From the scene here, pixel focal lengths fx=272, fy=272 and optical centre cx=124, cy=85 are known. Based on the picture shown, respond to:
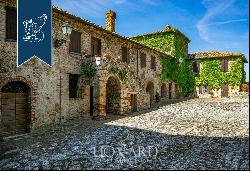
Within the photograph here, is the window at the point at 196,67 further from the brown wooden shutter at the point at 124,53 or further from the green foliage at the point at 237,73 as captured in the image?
the brown wooden shutter at the point at 124,53

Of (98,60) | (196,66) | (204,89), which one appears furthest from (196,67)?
(98,60)

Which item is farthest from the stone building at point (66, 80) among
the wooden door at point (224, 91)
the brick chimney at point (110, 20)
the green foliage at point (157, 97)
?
the wooden door at point (224, 91)

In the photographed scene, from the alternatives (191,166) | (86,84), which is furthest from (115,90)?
(191,166)

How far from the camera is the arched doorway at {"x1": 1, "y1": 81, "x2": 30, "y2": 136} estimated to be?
12680 millimetres

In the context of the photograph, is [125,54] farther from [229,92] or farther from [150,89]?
[229,92]

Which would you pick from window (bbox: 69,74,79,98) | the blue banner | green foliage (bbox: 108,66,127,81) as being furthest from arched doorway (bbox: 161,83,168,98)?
the blue banner

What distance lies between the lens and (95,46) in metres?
18.0

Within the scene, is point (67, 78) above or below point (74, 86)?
above

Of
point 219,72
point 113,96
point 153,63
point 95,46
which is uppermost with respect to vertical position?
point 95,46

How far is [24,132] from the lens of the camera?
1349cm

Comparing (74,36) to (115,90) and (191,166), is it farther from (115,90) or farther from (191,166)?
(191,166)

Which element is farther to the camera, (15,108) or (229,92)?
(229,92)

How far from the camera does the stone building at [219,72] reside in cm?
3034

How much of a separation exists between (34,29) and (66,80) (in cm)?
653
